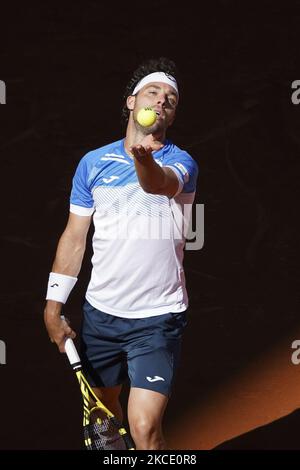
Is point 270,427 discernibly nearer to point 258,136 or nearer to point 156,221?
point 156,221

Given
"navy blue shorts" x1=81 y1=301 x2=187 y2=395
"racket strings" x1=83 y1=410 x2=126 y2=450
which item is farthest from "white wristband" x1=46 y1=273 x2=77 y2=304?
"racket strings" x1=83 y1=410 x2=126 y2=450

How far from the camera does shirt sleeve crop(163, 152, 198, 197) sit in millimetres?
4523

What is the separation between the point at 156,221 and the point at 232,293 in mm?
2397

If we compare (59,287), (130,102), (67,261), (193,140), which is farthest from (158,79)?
(193,140)

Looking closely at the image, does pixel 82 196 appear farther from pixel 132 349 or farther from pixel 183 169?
pixel 132 349

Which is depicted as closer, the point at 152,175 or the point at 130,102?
the point at 152,175

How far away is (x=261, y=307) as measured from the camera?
6871 millimetres

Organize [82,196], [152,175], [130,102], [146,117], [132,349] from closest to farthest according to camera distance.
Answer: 1. [152,175]
2. [146,117]
3. [132,349]
4. [82,196]
5. [130,102]

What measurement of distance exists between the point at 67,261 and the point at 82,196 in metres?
0.27

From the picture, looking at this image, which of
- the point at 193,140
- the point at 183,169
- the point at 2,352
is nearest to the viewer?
the point at 183,169

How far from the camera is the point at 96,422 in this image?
475 cm
